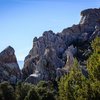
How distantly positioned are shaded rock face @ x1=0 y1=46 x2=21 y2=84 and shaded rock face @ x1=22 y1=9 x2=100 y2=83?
556cm

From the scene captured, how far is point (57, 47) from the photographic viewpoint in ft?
463

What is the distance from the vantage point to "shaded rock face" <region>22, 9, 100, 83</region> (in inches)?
4617

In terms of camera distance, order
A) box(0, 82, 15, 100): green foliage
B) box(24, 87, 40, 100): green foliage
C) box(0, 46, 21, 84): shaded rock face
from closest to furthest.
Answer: box(24, 87, 40, 100): green foliage < box(0, 82, 15, 100): green foliage < box(0, 46, 21, 84): shaded rock face

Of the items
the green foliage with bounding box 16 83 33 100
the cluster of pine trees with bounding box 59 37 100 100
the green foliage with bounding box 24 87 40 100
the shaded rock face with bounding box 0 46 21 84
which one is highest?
the shaded rock face with bounding box 0 46 21 84

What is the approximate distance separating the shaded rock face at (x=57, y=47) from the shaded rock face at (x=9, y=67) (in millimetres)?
5558

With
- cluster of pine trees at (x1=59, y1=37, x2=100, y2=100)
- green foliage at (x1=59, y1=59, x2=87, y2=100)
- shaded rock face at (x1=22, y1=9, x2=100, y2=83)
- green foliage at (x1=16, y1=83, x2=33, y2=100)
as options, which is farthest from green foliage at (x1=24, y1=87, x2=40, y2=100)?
shaded rock face at (x1=22, y1=9, x2=100, y2=83)

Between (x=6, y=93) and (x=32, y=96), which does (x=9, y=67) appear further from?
(x=32, y=96)

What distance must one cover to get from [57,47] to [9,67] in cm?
2551

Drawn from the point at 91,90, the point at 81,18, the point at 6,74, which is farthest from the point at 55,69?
the point at 91,90

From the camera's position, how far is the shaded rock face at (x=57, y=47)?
4617 inches

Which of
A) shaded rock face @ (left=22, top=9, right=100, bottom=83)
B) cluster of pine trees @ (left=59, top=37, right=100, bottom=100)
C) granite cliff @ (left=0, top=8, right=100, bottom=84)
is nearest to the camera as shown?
cluster of pine trees @ (left=59, top=37, right=100, bottom=100)

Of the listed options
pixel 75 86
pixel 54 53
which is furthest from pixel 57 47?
pixel 75 86

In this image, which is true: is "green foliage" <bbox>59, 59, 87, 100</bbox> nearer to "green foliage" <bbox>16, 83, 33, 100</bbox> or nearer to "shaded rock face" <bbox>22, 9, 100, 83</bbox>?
"green foliage" <bbox>16, 83, 33, 100</bbox>

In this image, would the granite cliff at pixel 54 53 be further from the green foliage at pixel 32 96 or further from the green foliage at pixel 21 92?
the green foliage at pixel 32 96
